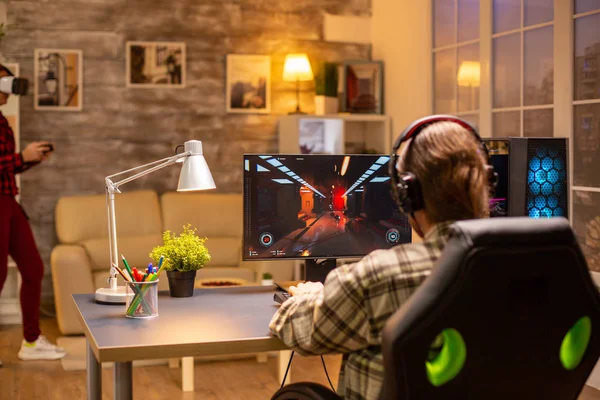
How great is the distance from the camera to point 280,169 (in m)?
2.71

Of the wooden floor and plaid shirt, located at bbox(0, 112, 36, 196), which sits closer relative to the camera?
the wooden floor

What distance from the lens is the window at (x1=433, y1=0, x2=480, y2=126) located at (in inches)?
201

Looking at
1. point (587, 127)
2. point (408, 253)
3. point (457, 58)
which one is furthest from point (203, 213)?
point (408, 253)

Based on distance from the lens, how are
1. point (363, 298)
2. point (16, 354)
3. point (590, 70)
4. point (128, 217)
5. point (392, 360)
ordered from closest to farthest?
point (392, 360) < point (363, 298) < point (590, 70) < point (16, 354) < point (128, 217)

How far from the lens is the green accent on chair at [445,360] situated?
4.78 feet

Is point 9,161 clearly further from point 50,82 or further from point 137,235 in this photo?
point 50,82

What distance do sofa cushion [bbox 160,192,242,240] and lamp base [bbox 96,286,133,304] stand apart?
310cm

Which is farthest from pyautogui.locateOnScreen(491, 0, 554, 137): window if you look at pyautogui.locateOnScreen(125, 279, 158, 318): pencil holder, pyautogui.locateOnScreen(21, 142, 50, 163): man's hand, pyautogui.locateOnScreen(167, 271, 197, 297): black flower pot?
pyautogui.locateOnScreen(125, 279, 158, 318): pencil holder

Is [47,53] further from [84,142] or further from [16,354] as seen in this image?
[16,354]

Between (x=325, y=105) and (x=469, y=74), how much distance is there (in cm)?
128

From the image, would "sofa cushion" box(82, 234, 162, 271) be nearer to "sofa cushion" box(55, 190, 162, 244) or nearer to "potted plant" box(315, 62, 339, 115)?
"sofa cushion" box(55, 190, 162, 244)

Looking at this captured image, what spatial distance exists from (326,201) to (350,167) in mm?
144

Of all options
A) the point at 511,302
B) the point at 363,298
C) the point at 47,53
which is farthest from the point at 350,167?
the point at 47,53

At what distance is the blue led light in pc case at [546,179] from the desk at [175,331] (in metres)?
1.01
